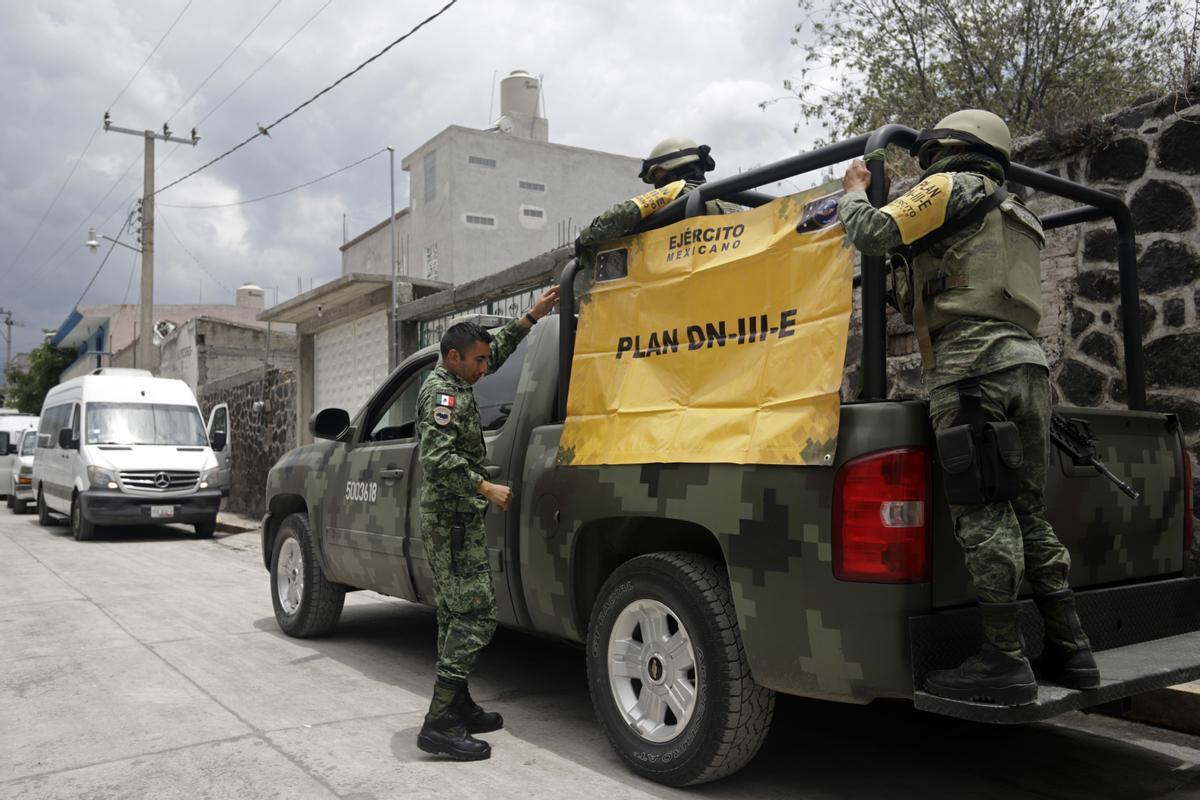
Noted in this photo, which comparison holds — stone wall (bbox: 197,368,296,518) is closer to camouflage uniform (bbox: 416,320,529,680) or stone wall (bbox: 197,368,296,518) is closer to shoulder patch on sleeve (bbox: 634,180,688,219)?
camouflage uniform (bbox: 416,320,529,680)

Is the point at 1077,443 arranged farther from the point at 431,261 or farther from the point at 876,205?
the point at 431,261

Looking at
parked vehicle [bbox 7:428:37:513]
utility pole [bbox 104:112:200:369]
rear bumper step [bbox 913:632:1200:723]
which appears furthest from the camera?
utility pole [bbox 104:112:200:369]

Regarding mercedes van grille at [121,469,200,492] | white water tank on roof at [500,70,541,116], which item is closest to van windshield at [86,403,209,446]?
mercedes van grille at [121,469,200,492]

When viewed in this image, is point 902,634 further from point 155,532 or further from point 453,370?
point 155,532

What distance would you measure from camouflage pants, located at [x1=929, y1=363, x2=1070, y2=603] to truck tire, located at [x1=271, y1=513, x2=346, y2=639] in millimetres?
4298

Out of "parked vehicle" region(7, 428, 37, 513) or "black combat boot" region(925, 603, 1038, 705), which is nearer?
"black combat boot" region(925, 603, 1038, 705)

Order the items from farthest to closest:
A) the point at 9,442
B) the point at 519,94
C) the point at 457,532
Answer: the point at 519,94 < the point at 9,442 < the point at 457,532

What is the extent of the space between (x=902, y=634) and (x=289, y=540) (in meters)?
4.65

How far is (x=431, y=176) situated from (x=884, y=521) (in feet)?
84.0

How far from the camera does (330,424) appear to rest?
586cm

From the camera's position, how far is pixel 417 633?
6.76 metres

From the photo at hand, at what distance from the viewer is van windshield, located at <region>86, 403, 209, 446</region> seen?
14.7 m

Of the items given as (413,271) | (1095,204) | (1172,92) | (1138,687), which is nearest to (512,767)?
(1138,687)

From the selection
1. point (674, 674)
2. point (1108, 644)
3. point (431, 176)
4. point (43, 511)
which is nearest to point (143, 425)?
point (43, 511)
